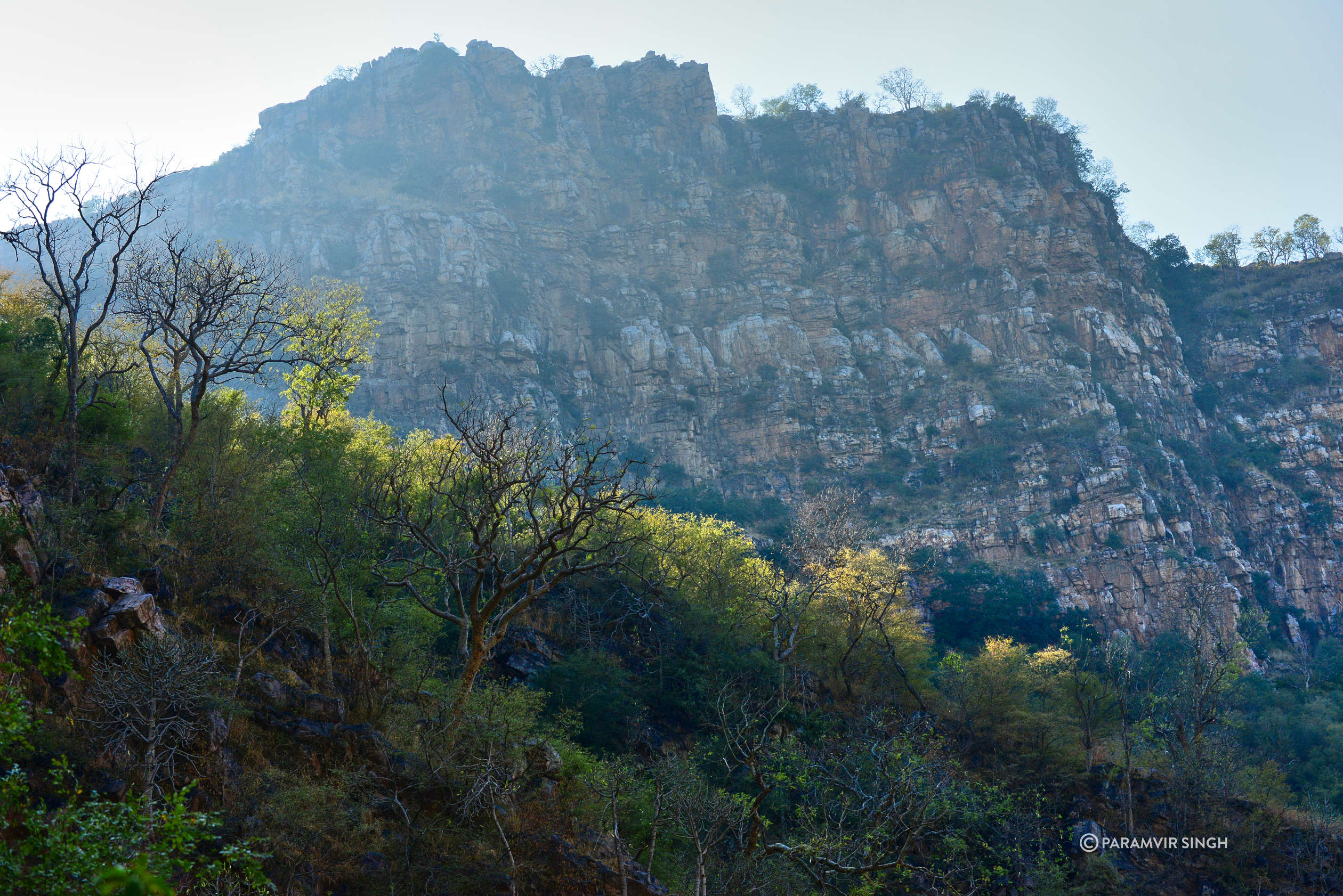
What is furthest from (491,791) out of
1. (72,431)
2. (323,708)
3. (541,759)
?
(72,431)

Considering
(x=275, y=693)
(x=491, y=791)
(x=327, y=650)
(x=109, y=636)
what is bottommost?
(x=491, y=791)

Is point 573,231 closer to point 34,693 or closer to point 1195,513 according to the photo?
point 1195,513

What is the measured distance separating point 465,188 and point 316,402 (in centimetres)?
6555

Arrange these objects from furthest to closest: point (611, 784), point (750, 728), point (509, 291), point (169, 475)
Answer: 1. point (509, 291)
2. point (750, 728)
3. point (169, 475)
4. point (611, 784)

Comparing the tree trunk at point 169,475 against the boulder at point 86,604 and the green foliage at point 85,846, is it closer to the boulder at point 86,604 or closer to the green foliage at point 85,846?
the boulder at point 86,604

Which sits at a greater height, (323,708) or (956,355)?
(956,355)

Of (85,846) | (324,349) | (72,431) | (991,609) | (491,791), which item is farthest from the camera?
(991,609)

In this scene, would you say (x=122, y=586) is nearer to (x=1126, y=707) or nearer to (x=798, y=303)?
(x=1126, y=707)

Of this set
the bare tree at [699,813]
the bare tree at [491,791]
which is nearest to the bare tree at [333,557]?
the bare tree at [491,791]

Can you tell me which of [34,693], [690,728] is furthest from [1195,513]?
[34,693]

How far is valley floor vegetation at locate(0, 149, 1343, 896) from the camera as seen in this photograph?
12281 millimetres

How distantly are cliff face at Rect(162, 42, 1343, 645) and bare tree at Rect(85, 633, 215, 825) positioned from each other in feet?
184

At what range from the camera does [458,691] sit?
15.7 m

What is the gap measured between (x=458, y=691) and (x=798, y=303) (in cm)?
7570
